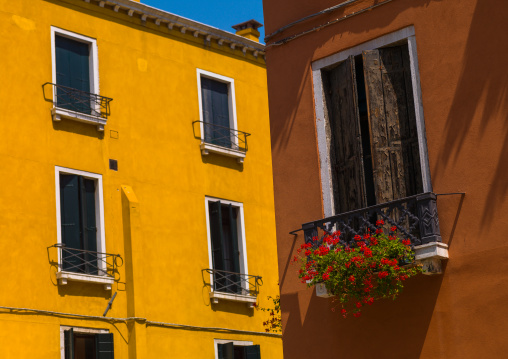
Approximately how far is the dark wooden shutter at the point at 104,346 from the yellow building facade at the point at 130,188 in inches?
1.2

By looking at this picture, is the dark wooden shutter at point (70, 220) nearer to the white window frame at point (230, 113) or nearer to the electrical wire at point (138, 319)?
the electrical wire at point (138, 319)

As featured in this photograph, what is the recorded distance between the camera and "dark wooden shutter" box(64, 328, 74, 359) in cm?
1977

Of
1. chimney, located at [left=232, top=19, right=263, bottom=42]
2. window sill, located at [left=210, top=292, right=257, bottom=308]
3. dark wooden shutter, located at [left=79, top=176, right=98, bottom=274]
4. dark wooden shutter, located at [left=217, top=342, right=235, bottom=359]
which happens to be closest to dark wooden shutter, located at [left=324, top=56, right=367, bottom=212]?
dark wooden shutter, located at [left=79, top=176, right=98, bottom=274]

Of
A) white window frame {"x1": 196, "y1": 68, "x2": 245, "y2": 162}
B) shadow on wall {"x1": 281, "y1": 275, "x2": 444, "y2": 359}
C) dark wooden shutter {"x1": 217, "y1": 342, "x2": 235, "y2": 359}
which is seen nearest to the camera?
shadow on wall {"x1": 281, "y1": 275, "x2": 444, "y2": 359}

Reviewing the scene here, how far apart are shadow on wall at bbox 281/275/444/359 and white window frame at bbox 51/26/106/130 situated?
29.0 feet

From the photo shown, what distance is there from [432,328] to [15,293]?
9950mm

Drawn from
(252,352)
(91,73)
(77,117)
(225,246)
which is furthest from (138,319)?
(91,73)

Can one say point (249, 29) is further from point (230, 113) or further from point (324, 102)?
point (324, 102)

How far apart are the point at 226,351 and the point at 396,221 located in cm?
1018

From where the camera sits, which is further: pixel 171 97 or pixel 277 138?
pixel 171 97

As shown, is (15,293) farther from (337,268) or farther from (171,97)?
(337,268)

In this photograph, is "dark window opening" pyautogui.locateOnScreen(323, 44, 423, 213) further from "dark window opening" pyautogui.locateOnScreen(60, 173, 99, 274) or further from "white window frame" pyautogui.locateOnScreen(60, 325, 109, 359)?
"white window frame" pyautogui.locateOnScreen(60, 325, 109, 359)

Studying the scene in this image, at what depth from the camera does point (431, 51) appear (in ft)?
42.1

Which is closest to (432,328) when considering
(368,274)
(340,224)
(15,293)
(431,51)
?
(368,274)
